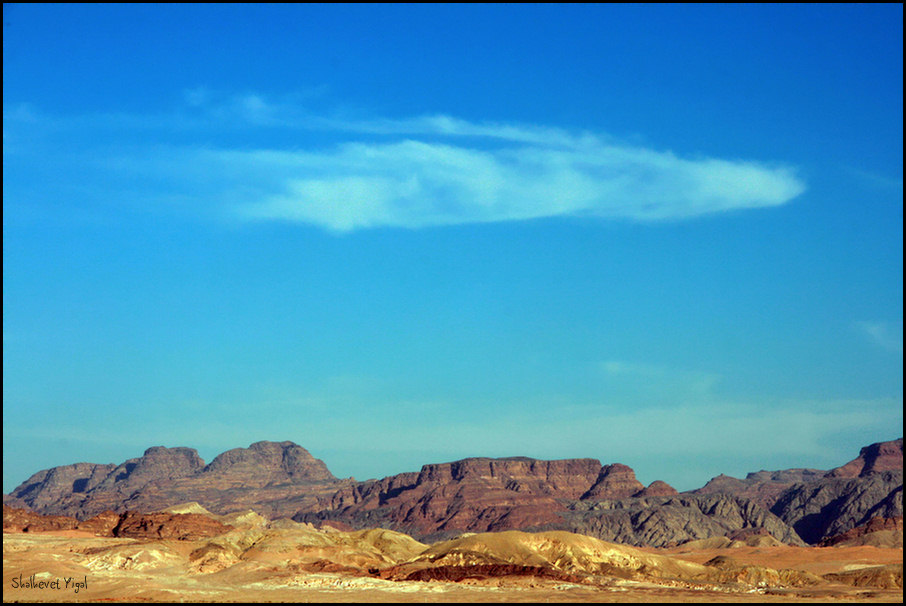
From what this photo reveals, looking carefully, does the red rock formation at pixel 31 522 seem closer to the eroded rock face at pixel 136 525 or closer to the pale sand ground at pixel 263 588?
the eroded rock face at pixel 136 525

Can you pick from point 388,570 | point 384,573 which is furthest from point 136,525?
point 384,573

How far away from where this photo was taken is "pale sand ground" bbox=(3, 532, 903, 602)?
3238 inches

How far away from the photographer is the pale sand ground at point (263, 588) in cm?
8225

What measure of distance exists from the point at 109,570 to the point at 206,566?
10.4 m

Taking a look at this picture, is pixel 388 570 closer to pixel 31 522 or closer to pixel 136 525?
pixel 136 525

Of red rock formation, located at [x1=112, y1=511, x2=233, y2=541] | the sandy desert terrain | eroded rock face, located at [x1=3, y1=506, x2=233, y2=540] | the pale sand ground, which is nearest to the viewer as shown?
the pale sand ground

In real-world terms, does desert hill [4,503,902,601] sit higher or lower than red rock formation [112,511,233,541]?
lower

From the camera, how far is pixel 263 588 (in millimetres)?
91250

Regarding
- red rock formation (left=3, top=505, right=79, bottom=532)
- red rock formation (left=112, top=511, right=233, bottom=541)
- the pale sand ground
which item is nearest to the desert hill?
the pale sand ground

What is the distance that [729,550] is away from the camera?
19362 cm

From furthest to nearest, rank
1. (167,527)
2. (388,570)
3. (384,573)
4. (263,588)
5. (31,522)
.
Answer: (31,522), (167,527), (388,570), (384,573), (263,588)

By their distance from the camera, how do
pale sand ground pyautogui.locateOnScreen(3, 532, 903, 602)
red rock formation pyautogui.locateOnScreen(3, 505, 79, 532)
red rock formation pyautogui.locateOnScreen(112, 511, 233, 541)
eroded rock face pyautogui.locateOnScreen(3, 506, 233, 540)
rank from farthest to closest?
red rock formation pyautogui.locateOnScreen(3, 505, 79, 532)
eroded rock face pyautogui.locateOnScreen(3, 506, 233, 540)
red rock formation pyautogui.locateOnScreen(112, 511, 233, 541)
pale sand ground pyautogui.locateOnScreen(3, 532, 903, 602)

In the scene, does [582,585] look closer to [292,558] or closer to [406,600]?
[406,600]

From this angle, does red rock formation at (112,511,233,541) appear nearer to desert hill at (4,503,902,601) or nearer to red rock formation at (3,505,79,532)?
desert hill at (4,503,902,601)
